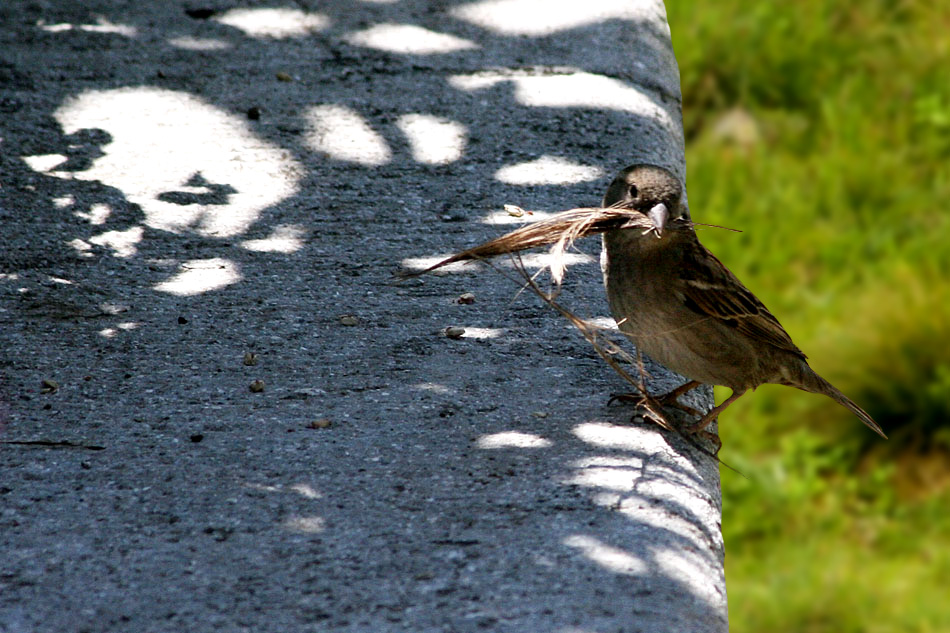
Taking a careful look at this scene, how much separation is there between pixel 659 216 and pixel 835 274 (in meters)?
4.19

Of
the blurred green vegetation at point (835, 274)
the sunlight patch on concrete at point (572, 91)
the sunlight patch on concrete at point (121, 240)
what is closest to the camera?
the sunlight patch on concrete at point (121, 240)

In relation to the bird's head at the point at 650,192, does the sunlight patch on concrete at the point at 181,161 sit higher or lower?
lower

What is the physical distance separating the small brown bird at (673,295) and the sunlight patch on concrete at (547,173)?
0.87 metres

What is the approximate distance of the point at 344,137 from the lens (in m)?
4.32

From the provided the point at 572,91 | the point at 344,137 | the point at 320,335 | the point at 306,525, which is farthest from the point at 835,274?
the point at 306,525

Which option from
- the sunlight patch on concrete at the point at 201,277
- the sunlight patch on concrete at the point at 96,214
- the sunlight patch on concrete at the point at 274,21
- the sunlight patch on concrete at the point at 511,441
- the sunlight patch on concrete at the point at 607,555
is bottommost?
the sunlight patch on concrete at the point at 201,277

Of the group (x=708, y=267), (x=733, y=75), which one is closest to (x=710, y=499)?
(x=708, y=267)

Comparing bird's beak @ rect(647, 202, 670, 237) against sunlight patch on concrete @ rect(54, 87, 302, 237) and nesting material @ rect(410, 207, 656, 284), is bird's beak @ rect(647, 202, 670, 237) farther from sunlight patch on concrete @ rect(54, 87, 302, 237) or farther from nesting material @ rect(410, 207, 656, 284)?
sunlight patch on concrete @ rect(54, 87, 302, 237)

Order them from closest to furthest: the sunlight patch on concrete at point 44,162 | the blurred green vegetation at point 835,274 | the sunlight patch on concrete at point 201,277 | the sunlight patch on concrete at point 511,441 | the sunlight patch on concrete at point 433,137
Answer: the sunlight patch on concrete at point 511,441
the sunlight patch on concrete at point 201,277
the sunlight patch on concrete at point 44,162
the sunlight patch on concrete at point 433,137
the blurred green vegetation at point 835,274

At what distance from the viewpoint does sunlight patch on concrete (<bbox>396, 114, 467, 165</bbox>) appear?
13.9 feet

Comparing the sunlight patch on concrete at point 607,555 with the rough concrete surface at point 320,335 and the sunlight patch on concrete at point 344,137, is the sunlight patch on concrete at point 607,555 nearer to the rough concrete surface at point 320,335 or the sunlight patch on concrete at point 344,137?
the rough concrete surface at point 320,335

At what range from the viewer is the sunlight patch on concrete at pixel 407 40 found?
4.78 m

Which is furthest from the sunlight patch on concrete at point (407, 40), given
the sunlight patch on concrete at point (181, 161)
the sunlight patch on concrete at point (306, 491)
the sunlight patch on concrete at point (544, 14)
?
the sunlight patch on concrete at point (306, 491)

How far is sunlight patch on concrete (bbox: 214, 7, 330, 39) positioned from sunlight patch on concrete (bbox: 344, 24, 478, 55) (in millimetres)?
196
